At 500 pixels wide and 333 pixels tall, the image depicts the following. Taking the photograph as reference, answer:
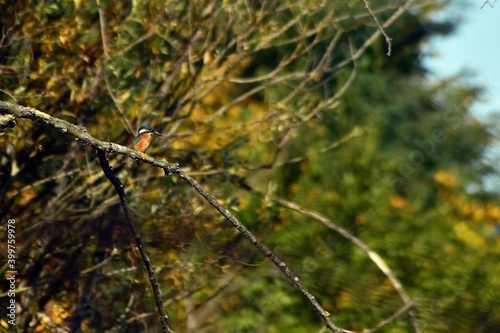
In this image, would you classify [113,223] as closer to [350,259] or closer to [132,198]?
[132,198]

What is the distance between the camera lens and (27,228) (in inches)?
261

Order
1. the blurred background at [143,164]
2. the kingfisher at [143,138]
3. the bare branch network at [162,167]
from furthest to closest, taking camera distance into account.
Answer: the blurred background at [143,164]
the kingfisher at [143,138]
the bare branch network at [162,167]

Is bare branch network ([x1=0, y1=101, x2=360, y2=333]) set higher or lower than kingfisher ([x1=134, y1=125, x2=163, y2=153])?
lower

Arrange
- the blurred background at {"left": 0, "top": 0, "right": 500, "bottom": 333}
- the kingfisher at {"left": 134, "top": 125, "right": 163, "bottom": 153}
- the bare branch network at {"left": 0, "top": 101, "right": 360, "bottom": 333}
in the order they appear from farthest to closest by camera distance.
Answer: the blurred background at {"left": 0, "top": 0, "right": 500, "bottom": 333} → the kingfisher at {"left": 134, "top": 125, "right": 163, "bottom": 153} → the bare branch network at {"left": 0, "top": 101, "right": 360, "bottom": 333}

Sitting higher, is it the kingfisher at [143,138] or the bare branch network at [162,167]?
the kingfisher at [143,138]

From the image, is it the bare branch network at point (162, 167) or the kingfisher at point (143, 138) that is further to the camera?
the kingfisher at point (143, 138)

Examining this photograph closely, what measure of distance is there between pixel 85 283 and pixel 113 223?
515 millimetres

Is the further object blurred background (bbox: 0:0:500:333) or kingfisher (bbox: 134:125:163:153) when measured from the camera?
blurred background (bbox: 0:0:500:333)

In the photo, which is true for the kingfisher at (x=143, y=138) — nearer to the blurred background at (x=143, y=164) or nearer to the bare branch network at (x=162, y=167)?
the blurred background at (x=143, y=164)

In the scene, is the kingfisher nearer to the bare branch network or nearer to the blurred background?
the blurred background

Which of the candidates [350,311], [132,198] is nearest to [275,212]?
[132,198]

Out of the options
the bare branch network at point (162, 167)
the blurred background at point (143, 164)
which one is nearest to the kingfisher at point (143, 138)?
the blurred background at point (143, 164)

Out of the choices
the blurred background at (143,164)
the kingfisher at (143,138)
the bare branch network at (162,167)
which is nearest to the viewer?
the bare branch network at (162,167)

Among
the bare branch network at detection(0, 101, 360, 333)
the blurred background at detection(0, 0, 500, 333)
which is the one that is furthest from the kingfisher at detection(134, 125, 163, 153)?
the bare branch network at detection(0, 101, 360, 333)
